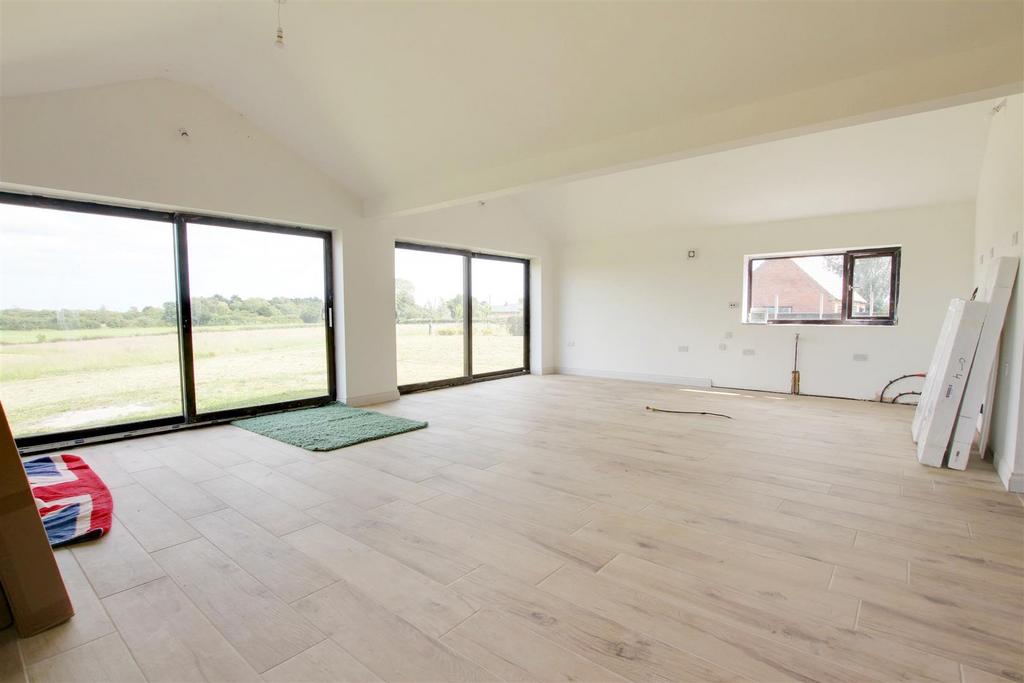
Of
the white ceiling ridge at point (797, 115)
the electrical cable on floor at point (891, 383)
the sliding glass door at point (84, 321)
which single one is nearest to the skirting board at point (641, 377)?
the electrical cable on floor at point (891, 383)

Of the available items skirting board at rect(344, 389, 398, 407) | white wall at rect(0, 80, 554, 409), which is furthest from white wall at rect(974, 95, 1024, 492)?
skirting board at rect(344, 389, 398, 407)

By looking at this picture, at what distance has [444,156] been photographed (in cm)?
447

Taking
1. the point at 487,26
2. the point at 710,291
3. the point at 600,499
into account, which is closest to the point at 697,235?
the point at 710,291

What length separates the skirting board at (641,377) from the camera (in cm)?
707

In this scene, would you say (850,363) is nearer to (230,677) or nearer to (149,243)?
(230,677)

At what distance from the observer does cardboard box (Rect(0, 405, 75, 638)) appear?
1.69 metres

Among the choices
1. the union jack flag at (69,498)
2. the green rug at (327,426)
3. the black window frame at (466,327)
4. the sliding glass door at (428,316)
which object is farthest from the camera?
the black window frame at (466,327)

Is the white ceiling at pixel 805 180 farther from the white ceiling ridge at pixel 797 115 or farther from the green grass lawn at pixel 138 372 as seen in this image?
the green grass lawn at pixel 138 372

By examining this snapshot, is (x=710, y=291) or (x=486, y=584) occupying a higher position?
(x=710, y=291)

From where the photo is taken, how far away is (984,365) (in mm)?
3438

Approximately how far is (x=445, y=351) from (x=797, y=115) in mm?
5175

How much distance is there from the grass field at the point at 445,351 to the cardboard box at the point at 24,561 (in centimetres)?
443

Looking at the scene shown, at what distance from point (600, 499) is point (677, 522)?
47 centimetres

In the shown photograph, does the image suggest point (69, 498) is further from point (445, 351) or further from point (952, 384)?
point (952, 384)
